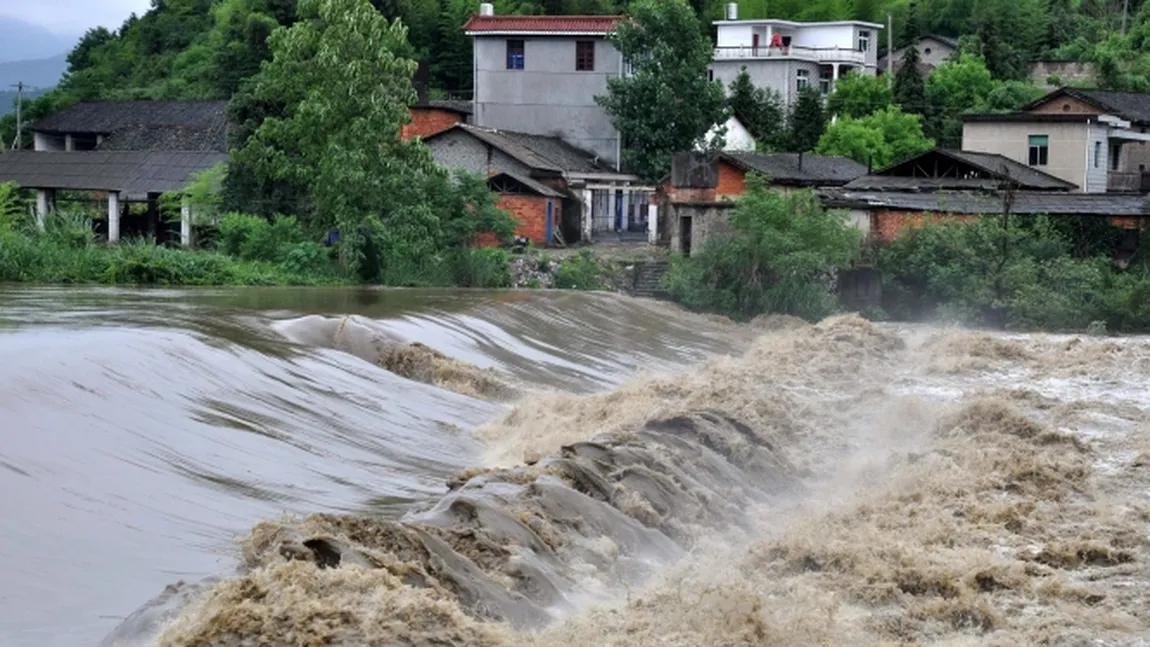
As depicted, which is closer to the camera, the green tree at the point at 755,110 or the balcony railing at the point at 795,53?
the green tree at the point at 755,110

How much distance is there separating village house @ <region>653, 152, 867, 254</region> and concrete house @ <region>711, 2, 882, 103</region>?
14747 mm

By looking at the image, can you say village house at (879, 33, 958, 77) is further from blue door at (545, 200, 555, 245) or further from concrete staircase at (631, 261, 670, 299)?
concrete staircase at (631, 261, 670, 299)

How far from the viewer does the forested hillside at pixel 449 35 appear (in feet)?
207

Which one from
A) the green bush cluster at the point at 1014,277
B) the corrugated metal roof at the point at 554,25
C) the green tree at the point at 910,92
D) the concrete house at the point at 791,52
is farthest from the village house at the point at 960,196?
the concrete house at the point at 791,52

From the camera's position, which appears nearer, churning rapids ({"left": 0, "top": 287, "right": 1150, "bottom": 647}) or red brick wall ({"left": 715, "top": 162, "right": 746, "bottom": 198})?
churning rapids ({"left": 0, "top": 287, "right": 1150, "bottom": 647})

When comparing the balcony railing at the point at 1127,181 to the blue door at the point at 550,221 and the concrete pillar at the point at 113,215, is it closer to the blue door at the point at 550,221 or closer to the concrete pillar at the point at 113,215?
the blue door at the point at 550,221

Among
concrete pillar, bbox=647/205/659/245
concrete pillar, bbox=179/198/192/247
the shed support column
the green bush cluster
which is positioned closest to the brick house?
the green bush cluster

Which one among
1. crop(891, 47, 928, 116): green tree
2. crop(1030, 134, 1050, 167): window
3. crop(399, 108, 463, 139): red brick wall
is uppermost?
crop(891, 47, 928, 116): green tree

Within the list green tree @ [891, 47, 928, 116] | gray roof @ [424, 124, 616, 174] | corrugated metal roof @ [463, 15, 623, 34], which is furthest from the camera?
green tree @ [891, 47, 928, 116]

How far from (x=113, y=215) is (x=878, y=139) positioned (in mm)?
26501

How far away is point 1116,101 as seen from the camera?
5228 centimetres

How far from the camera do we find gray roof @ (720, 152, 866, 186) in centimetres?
4591

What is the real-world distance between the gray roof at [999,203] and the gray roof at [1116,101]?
996 centimetres

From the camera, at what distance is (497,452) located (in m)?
16.1
